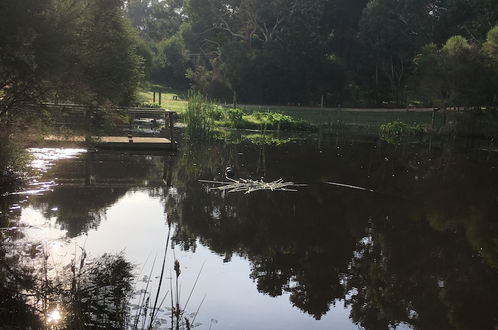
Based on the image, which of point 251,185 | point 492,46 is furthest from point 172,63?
point 251,185

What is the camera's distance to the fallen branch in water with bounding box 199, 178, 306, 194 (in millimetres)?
15562

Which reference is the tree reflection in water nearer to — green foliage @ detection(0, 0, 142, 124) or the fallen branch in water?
the fallen branch in water

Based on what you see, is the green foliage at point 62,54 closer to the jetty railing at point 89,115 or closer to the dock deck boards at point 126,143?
the jetty railing at point 89,115

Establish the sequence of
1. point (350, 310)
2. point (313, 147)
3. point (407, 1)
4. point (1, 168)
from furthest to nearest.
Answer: point (407, 1) < point (313, 147) < point (1, 168) < point (350, 310)

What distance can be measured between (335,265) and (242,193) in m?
5.80

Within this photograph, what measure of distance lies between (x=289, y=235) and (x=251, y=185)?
4848mm

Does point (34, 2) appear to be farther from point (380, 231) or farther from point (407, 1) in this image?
point (407, 1)

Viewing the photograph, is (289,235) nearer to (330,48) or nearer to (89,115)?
(89,115)

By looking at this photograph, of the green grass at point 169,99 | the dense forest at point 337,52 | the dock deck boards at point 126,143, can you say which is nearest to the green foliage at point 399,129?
the dense forest at point 337,52

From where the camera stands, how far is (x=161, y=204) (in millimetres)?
13469

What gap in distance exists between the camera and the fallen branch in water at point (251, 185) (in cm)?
1556

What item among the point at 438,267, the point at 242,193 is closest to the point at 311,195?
the point at 242,193

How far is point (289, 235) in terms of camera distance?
11383mm

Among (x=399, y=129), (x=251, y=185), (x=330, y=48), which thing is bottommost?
(x=251, y=185)
